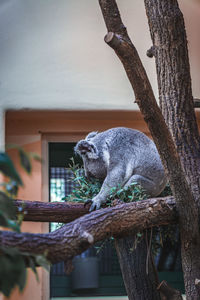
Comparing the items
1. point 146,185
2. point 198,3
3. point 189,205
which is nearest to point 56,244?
point 189,205

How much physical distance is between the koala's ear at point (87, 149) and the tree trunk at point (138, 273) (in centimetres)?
59

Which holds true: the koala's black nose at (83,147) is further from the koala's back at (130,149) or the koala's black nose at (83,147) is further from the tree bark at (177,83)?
the tree bark at (177,83)

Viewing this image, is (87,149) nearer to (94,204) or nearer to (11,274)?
(94,204)

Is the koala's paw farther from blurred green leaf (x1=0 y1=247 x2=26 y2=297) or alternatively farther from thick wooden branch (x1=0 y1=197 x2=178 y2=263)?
blurred green leaf (x1=0 y1=247 x2=26 y2=297)

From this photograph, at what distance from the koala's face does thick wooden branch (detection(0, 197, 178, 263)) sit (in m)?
0.77

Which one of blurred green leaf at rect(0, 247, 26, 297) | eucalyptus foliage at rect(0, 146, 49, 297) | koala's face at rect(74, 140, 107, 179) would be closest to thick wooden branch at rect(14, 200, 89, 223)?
koala's face at rect(74, 140, 107, 179)

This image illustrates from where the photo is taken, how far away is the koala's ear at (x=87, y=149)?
11.5ft

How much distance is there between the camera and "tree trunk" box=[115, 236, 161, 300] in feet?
11.0

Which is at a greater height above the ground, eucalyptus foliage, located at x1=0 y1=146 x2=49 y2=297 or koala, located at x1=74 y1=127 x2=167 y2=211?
koala, located at x1=74 y1=127 x2=167 y2=211

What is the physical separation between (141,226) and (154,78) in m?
2.33

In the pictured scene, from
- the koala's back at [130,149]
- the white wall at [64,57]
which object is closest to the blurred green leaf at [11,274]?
the koala's back at [130,149]

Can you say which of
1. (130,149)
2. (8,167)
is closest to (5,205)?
(8,167)

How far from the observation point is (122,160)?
354 cm

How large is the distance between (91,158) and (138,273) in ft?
2.69
